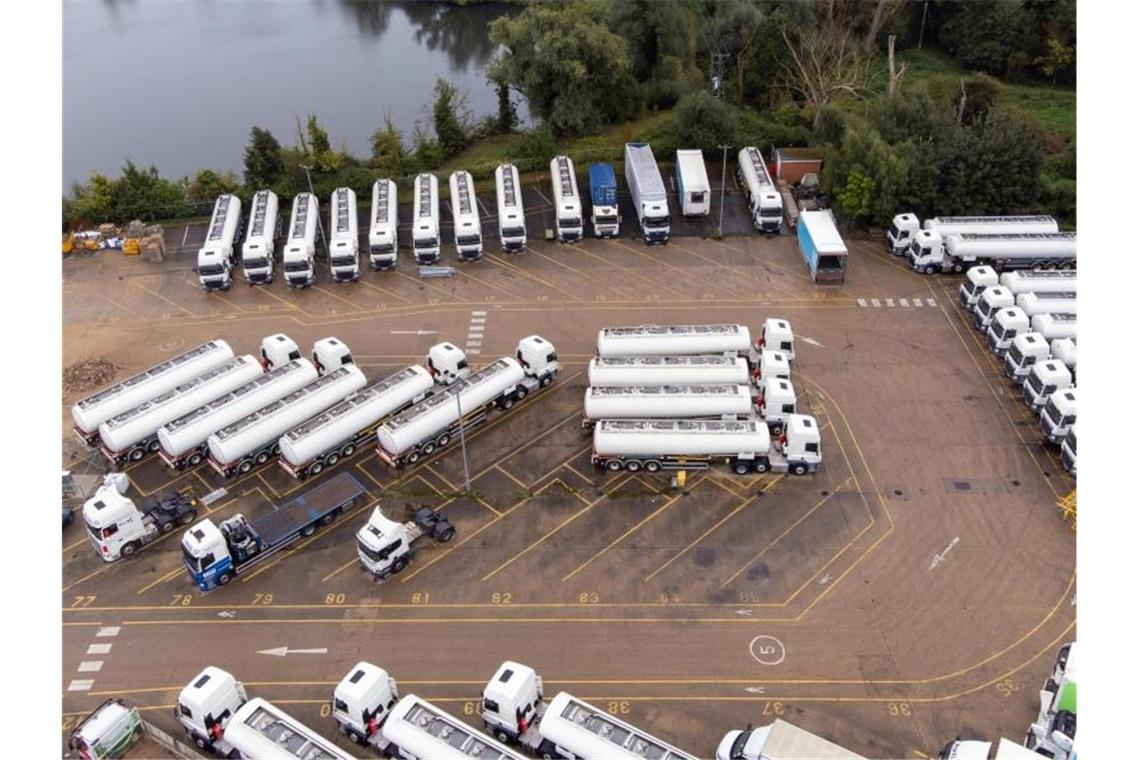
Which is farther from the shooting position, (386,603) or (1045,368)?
(1045,368)

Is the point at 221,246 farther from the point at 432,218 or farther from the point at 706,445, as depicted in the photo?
the point at 706,445

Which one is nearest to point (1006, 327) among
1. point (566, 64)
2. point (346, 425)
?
point (346, 425)

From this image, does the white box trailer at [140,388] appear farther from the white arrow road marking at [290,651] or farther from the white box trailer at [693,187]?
the white box trailer at [693,187]

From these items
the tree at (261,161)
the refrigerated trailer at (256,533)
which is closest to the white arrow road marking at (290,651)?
the refrigerated trailer at (256,533)

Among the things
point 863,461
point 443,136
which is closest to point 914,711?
point 863,461

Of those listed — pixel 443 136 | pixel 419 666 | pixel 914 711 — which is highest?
pixel 443 136

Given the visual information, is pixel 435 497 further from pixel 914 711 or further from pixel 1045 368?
pixel 1045 368
